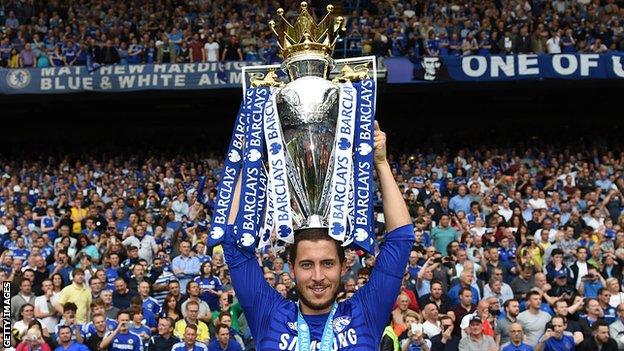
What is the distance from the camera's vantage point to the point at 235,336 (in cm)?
1175

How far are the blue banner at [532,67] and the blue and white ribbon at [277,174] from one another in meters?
17.4

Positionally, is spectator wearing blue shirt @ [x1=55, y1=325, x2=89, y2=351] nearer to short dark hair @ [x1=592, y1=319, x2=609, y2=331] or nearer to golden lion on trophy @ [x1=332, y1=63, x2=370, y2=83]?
short dark hair @ [x1=592, y1=319, x2=609, y2=331]

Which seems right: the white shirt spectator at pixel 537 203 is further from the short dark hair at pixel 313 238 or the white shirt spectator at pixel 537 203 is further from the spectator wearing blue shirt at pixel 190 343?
the short dark hair at pixel 313 238

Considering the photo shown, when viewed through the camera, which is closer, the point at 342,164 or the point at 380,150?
the point at 380,150

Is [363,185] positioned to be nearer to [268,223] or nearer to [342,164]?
[342,164]

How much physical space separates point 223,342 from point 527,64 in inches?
505

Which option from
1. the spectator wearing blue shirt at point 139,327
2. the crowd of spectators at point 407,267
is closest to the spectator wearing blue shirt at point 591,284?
the crowd of spectators at point 407,267

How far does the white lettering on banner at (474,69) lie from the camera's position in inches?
882

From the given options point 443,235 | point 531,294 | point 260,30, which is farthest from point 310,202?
point 260,30

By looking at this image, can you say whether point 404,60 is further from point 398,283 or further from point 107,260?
point 398,283

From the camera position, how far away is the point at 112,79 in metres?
23.1

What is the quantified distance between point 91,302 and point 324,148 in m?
8.06

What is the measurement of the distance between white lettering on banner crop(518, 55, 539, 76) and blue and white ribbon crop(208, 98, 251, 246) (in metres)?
17.8

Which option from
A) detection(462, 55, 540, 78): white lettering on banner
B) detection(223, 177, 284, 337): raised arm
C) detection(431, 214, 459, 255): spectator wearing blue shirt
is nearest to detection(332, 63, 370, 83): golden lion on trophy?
detection(223, 177, 284, 337): raised arm
